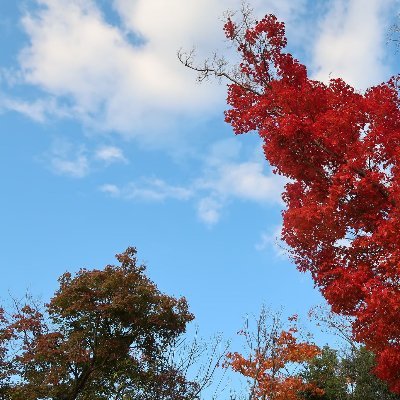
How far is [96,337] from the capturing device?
19.5 meters

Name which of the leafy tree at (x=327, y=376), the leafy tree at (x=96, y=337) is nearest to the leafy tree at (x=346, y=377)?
the leafy tree at (x=327, y=376)

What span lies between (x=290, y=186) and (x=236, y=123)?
8.19 ft

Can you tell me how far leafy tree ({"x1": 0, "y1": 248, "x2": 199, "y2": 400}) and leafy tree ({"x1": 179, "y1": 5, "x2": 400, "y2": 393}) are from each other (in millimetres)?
7163

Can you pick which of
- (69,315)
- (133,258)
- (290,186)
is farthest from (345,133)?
(69,315)

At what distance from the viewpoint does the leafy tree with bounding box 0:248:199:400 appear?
18.7 meters

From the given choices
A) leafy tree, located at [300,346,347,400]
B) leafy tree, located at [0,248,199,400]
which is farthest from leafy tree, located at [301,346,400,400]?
leafy tree, located at [0,248,199,400]

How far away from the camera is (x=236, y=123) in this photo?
15.7m

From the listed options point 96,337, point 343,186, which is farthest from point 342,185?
point 96,337

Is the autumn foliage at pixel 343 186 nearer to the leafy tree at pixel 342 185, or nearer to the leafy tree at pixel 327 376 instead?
the leafy tree at pixel 342 185

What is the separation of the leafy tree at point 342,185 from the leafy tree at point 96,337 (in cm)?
716

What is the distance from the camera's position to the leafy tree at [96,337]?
18703 millimetres

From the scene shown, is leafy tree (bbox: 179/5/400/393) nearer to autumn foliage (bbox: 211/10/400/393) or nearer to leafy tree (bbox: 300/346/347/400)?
autumn foliage (bbox: 211/10/400/393)

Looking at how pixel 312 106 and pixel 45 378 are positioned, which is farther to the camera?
pixel 45 378

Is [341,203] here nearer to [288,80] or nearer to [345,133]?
[345,133]
